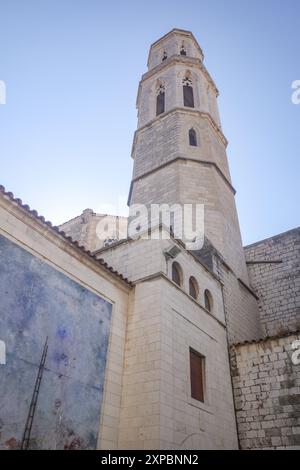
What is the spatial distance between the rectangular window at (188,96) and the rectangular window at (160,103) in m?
1.18

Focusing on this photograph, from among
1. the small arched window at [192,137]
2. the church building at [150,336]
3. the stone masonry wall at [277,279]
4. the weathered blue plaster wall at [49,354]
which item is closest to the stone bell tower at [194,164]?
the small arched window at [192,137]

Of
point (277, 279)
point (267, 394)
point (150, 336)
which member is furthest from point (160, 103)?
point (267, 394)

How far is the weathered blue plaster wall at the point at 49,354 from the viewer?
542 cm

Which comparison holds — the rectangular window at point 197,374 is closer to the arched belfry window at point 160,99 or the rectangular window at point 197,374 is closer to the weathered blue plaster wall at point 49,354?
the weathered blue plaster wall at point 49,354

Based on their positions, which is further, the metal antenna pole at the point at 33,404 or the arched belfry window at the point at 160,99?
the arched belfry window at the point at 160,99

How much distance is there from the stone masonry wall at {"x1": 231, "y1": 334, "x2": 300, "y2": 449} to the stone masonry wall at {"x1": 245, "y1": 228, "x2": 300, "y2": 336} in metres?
3.38

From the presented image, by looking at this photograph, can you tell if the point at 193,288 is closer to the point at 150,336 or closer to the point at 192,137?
the point at 150,336

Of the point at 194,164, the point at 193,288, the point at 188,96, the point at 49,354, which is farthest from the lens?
the point at 188,96

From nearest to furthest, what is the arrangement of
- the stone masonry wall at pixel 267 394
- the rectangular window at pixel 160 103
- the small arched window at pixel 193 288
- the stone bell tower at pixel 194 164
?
1. the stone masonry wall at pixel 267 394
2. the small arched window at pixel 193 288
3. the stone bell tower at pixel 194 164
4. the rectangular window at pixel 160 103

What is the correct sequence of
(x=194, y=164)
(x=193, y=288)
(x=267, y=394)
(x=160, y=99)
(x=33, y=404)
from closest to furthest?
(x=33, y=404), (x=267, y=394), (x=193, y=288), (x=194, y=164), (x=160, y=99)

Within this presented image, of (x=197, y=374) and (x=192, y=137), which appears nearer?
(x=197, y=374)

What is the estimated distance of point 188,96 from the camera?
63.3 feet

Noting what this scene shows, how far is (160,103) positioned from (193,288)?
12.9m

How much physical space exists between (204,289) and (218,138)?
1056 cm
